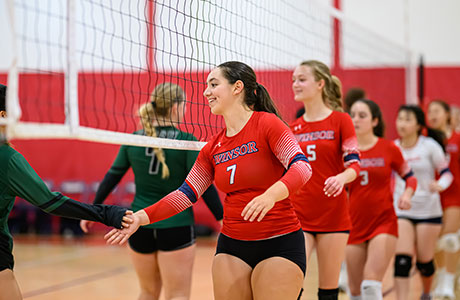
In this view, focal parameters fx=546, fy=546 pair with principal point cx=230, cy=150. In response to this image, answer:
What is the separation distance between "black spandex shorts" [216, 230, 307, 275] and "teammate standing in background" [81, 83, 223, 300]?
1.17 meters

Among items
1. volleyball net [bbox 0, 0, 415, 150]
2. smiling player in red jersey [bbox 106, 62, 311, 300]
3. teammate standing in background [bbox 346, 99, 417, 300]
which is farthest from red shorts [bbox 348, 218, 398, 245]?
smiling player in red jersey [bbox 106, 62, 311, 300]

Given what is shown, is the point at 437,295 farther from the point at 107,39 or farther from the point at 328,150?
the point at 107,39

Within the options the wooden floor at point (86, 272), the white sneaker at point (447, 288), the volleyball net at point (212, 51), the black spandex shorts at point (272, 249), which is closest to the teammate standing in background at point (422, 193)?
the white sneaker at point (447, 288)

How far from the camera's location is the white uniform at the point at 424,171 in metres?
5.99

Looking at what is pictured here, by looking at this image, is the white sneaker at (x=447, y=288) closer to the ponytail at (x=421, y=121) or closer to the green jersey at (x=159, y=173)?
the ponytail at (x=421, y=121)

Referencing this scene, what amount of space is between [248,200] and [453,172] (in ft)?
17.9

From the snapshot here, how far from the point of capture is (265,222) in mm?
3119

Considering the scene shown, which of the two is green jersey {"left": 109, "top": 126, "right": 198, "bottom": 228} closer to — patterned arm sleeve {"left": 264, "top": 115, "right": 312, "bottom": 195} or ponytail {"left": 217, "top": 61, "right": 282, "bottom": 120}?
ponytail {"left": 217, "top": 61, "right": 282, "bottom": 120}

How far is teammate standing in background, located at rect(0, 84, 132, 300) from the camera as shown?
2.94 meters

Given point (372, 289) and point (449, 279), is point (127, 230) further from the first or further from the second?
point (449, 279)

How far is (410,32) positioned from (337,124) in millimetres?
9022

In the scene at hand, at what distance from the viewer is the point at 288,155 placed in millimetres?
3016

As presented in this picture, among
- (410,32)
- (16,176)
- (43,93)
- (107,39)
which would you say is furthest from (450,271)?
(43,93)

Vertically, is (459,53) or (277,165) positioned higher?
(459,53)
